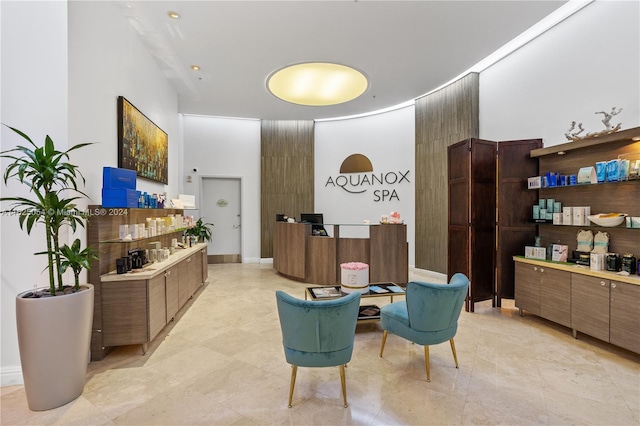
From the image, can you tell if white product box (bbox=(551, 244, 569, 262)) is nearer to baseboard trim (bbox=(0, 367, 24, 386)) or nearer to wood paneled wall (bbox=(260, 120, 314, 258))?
wood paneled wall (bbox=(260, 120, 314, 258))

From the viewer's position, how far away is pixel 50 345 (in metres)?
2.14

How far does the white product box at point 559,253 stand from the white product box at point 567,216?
31 centimetres

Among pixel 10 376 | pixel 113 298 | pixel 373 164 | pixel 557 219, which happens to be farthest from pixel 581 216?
pixel 10 376

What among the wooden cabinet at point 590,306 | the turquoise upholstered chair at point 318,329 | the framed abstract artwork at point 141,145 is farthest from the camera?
the framed abstract artwork at point 141,145

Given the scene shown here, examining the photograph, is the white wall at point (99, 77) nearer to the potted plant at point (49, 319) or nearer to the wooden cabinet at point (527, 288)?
the potted plant at point (49, 319)

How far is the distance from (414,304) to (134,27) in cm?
480

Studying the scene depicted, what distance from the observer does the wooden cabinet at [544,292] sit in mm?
3426

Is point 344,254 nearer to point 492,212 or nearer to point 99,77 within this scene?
point 492,212

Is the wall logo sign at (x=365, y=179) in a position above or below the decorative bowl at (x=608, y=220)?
above

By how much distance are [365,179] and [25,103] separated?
627 centimetres

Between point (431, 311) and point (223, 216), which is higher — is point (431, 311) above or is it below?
below

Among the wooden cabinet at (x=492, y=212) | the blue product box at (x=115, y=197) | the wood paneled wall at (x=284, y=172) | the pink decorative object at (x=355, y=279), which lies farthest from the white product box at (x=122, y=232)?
the wood paneled wall at (x=284, y=172)

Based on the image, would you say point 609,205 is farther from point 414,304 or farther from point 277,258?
point 277,258

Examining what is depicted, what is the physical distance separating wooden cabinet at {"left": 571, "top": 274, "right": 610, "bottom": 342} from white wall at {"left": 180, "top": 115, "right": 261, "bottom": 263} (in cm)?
651
